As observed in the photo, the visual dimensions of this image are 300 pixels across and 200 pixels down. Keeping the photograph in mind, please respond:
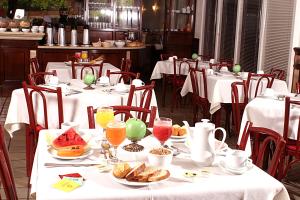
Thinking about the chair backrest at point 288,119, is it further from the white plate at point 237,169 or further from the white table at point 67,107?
the white plate at point 237,169

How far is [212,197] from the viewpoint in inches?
72.1

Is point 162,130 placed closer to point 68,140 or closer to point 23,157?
point 68,140

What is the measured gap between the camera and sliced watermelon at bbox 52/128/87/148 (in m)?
2.14

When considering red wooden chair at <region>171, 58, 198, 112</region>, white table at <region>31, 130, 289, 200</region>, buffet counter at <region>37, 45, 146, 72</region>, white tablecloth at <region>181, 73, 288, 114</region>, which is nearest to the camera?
white table at <region>31, 130, 289, 200</region>

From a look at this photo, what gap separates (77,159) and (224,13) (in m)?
8.53

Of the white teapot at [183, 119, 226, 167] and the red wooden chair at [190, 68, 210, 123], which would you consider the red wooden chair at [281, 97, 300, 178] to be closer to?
the white teapot at [183, 119, 226, 167]

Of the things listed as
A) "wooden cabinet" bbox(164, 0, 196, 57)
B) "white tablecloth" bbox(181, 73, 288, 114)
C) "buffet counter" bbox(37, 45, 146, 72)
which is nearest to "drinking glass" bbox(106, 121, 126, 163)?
"white tablecloth" bbox(181, 73, 288, 114)

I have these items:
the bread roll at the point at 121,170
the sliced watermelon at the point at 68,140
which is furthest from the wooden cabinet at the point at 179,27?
the bread roll at the point at 121,170

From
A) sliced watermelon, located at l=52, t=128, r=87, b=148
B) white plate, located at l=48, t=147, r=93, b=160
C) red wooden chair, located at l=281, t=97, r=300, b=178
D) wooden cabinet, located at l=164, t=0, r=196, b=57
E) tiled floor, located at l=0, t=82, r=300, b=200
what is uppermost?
wooden cabinet, located at l=164, t=0, r=196, b=57

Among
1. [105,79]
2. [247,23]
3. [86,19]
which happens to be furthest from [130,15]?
[105,79]

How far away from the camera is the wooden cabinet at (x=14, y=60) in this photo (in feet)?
26.7

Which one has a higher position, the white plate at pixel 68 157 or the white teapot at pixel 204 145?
the white teapot at pixel 204 145

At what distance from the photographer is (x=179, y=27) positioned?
11.4 metres

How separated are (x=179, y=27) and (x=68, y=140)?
9533 mm
